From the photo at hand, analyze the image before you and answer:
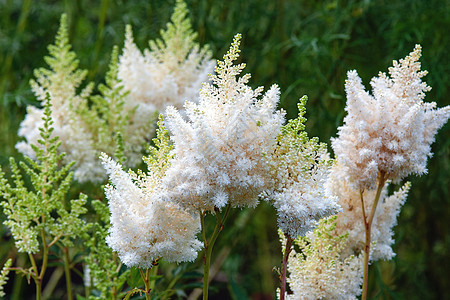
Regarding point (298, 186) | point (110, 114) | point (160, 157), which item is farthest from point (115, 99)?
point (298, 186)

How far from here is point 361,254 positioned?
0.78m

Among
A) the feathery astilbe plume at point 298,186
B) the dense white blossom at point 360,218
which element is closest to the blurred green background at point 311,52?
the dense white blossom at point 360,218

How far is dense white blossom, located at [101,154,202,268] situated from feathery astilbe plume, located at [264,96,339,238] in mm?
103

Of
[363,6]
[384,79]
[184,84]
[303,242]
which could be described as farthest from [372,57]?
[303,242]

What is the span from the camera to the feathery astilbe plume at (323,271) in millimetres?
703

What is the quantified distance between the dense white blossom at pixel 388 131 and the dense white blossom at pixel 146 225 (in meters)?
0.22

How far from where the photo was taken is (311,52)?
134cm

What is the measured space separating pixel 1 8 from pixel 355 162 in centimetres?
144

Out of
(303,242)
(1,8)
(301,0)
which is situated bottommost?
(303,242)

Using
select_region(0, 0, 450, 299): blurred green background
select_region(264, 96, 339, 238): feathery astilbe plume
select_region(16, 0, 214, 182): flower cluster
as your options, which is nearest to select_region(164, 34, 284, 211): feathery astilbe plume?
select_region(264, 96, 339, 238): feathery astilbe plume

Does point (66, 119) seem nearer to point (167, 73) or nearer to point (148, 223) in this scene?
point (167, 73)

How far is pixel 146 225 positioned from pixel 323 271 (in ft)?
0.81

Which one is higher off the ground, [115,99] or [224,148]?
[115,99]

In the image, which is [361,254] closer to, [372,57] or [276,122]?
[276,122]
